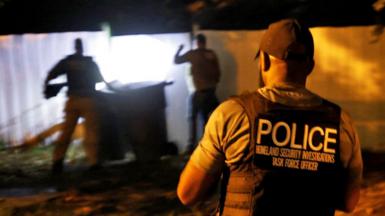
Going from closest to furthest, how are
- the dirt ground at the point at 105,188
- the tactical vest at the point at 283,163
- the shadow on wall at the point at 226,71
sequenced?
the tactical vest at the point at 283,163 < the dirt ground at the point at 105,188 < the shadow on wall at the point at 226,71

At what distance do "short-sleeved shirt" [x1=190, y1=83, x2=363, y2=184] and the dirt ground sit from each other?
3037 mm

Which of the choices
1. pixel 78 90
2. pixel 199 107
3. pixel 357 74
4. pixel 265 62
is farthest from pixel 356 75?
pixel 265 62

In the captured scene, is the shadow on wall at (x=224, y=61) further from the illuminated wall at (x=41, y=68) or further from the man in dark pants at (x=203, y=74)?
the illuminated wall at (x=41, y=68)

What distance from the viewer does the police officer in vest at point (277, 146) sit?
2006 mm

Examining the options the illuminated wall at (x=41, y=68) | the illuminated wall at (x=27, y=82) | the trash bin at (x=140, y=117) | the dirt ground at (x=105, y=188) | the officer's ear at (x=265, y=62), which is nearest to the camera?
the officer's ear at (x=265, y=62)

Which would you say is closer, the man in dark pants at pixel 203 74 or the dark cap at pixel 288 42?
the dark cap at pixel 288 42

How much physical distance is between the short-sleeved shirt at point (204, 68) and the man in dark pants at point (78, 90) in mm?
1418

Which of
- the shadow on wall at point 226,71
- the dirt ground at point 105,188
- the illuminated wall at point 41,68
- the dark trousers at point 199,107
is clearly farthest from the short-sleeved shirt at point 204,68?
the dirt ground at point 105,188

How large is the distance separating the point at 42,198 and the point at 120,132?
6.25ft

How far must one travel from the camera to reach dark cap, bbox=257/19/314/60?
6.76ft

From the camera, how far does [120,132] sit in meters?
7.59

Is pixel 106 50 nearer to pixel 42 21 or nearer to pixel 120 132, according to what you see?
pixel 120 132

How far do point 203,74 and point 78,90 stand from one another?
71.7 inches

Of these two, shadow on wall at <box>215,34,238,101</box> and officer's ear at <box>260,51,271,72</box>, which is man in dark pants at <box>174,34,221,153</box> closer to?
shadow on wall at <box>215,34,238,101</box>
